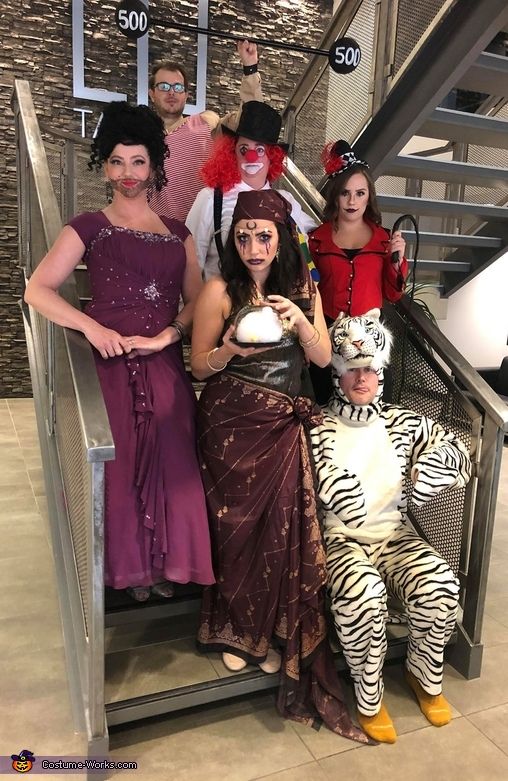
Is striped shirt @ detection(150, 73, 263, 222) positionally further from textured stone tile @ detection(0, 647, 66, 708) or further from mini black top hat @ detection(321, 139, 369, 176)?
textured stone tile @ detection(0, 647, 66, 708)

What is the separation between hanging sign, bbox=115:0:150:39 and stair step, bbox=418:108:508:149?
1456 millimetres

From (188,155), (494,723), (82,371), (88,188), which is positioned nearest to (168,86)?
(188,155)

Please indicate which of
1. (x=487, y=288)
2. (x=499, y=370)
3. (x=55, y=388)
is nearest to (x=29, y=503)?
(x=55, y=388)

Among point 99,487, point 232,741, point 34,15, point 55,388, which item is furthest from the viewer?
point 34,15

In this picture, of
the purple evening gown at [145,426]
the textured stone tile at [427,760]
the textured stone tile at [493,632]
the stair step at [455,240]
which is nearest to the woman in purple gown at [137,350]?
the purple evening gown at [145,426]

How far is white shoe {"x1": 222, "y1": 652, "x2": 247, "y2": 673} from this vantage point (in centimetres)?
204

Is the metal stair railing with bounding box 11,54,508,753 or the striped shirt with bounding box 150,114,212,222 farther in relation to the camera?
the striped shirt with bounding box 150,114,212,222

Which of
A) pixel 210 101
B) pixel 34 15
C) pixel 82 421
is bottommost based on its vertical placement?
pixel 82 421

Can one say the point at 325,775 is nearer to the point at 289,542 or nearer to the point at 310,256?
the point at 289,542

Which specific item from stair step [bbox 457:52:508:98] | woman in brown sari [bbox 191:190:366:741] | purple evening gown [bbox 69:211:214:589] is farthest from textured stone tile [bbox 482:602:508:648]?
stair step [bbox 457:52:508:98]

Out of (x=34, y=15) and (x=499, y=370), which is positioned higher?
(x=34, y=15)

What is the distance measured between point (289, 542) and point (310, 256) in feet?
3.34

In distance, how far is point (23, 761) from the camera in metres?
1.86

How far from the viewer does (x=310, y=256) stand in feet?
7.59
